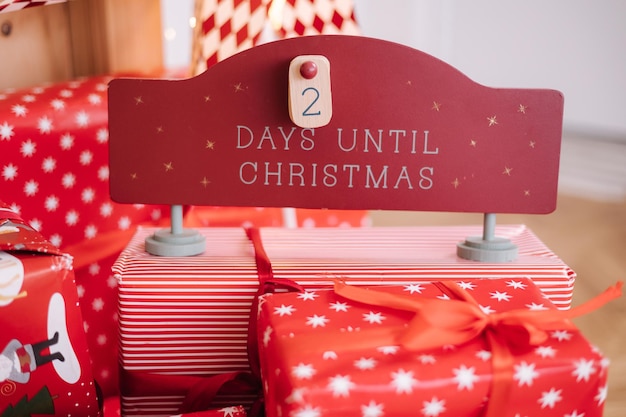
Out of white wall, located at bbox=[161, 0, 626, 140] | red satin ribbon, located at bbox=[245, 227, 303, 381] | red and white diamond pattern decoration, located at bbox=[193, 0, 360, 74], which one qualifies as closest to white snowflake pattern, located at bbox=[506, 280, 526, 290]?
red satin ribbon, located at bbox=[245, 227, 303, 381]

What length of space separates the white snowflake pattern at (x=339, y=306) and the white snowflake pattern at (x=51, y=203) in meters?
0.43

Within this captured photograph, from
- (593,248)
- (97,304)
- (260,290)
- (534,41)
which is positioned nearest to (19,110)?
(97,304)

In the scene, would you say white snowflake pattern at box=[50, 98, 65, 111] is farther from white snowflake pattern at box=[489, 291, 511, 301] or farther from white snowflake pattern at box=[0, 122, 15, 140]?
white snowflake pattern at box=[489, 291, 511, 301]

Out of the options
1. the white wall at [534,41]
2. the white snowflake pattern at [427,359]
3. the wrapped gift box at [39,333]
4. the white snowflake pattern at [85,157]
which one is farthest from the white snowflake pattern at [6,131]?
the white wall at [534,41]

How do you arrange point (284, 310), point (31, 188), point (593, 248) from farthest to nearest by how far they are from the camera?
1. point (593, 248)
2. point (31, 188)
3. point (284, 310)

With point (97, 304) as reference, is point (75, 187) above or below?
above

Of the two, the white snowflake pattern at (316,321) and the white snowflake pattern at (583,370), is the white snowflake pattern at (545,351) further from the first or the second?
the white snowflake pattern at (316,321)

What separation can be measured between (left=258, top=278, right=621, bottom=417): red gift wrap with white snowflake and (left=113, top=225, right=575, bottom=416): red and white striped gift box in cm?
11

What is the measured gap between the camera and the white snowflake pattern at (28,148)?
0.81 metres

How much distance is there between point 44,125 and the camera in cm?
83

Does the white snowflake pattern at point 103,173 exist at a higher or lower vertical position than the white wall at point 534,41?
lower

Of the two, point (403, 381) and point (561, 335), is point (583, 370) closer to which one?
point (561, 335)

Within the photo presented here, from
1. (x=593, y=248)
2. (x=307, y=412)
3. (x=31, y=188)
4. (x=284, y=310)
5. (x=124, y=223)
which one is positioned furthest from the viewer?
(x=593, y=248)

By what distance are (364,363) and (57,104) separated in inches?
21.7
